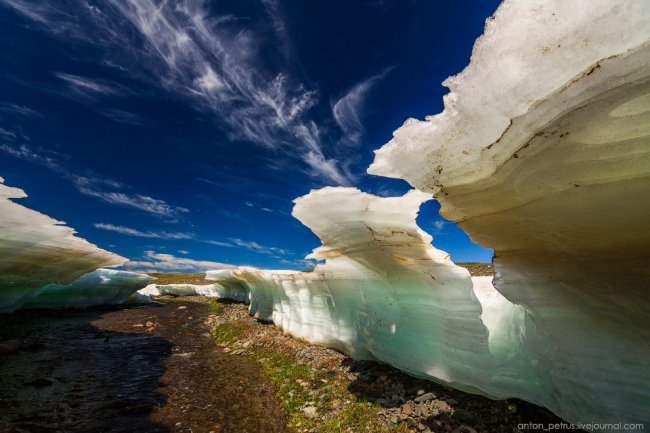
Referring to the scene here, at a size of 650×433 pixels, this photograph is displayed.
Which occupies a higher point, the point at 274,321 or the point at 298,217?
the point at 298,217

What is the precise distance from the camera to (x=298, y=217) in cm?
870

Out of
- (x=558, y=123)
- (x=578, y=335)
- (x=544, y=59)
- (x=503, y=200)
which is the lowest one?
(x=578, y=335)

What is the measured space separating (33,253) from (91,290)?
18.5 m

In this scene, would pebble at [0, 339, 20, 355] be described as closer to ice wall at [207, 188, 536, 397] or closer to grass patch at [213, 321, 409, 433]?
grass patch at [213, 321, 409, 433]

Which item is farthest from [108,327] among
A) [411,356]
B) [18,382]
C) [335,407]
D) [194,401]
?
[411,356]

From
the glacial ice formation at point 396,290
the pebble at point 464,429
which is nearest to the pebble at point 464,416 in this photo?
the pebble at point 464,429

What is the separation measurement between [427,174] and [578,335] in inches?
155

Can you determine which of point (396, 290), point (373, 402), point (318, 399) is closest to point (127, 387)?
point (318, 399)

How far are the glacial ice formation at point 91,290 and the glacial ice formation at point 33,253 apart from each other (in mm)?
4396

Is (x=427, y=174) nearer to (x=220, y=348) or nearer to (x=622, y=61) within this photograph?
(x=622, y=61)

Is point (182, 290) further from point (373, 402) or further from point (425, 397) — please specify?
point (425, 397)

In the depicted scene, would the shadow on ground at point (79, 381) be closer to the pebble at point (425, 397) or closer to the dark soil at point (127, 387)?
the dark soil at point (127, 387)

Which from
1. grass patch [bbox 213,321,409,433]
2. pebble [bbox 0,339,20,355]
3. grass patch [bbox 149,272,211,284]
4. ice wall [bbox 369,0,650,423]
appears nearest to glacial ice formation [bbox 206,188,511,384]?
ice wall [bbox 369,0,650,423]

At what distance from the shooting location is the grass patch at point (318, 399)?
7.38 meters
